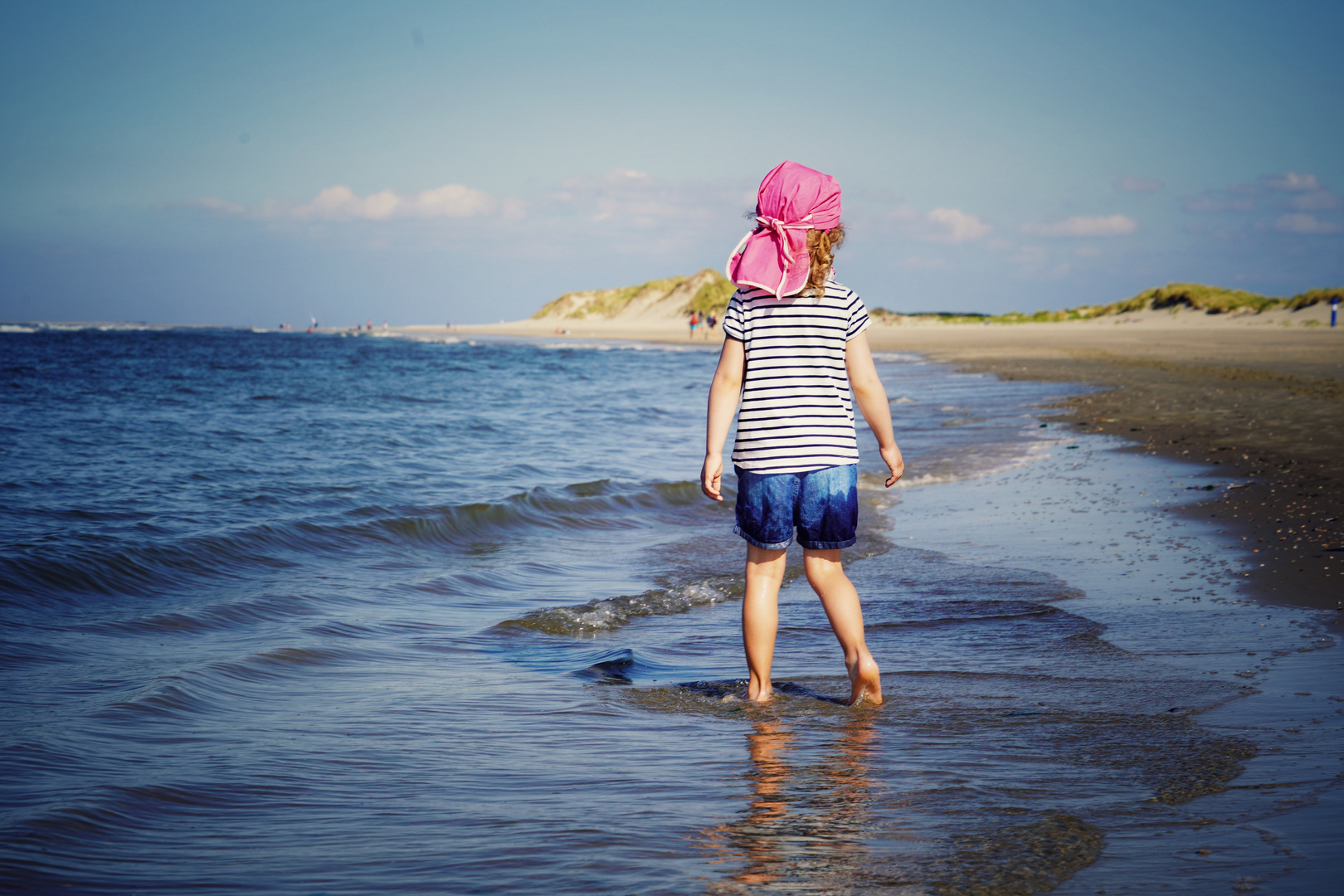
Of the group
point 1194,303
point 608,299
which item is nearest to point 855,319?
point 1194,303

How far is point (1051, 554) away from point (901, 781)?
3247 mm

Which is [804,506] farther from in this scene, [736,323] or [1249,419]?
[1249,419]

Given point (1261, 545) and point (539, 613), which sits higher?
point (1261, 545)

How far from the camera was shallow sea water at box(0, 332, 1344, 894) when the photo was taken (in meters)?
1.98

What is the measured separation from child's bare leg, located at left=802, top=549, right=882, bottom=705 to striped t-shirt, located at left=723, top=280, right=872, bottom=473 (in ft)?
1.10

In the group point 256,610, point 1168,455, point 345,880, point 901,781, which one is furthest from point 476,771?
point 1168,455

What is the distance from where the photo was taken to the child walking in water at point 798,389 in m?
2.94

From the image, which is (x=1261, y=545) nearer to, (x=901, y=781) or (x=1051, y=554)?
(x=1051, y=554)

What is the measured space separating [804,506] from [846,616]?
0.41 m

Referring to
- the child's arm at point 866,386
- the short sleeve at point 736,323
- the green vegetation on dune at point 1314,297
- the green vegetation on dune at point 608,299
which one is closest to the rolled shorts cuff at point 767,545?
the child's arm at point 866,386

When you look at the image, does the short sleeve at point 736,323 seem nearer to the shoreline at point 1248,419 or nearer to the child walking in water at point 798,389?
the child walking in water at point 798,389

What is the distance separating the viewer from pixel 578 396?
68.1 feet

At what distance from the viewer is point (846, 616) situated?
3.05 m

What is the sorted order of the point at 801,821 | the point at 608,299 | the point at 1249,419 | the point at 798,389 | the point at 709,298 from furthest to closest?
the point at 608,299
the point at 709,298
the point at 1249,419
the point at 798,389
the point at 801,821
